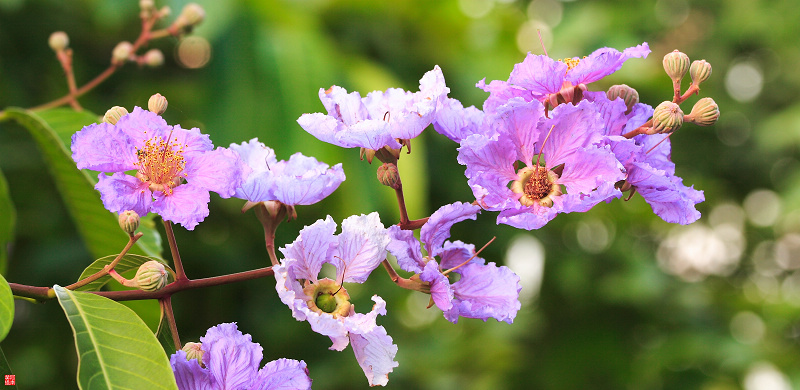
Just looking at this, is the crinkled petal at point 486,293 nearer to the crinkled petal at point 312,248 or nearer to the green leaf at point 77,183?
the crinkled petal at point 312,248

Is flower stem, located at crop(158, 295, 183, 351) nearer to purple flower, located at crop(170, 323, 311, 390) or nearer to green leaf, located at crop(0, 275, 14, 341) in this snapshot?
purple flower, located at crop(170, 323, 311, 390)

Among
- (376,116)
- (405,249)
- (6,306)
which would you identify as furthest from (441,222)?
(6,306)

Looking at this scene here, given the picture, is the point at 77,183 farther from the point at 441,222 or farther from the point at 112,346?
the point at 441,222

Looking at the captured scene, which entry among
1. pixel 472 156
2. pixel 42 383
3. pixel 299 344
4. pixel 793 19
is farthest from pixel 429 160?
pixel 472 156

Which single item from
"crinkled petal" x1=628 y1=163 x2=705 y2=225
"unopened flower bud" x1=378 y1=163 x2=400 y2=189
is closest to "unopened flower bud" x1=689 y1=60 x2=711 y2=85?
"crinkled petal" x1=628 y1=163 x2=705 y2=225

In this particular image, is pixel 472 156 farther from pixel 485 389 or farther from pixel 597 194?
pixel 485 389

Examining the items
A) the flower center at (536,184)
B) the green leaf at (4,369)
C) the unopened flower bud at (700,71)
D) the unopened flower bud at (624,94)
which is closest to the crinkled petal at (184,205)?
the green leaf at (4,369)

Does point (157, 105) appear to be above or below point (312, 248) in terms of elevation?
above
